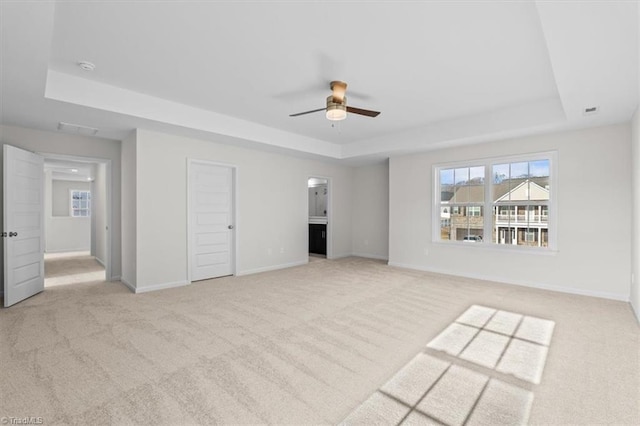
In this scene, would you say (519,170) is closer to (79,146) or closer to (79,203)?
(79,146)

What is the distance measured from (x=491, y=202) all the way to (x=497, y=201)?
0.09 meters

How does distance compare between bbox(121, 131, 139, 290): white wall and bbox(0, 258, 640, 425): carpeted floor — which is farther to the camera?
bbox(121, 131, 139, 290): white wall

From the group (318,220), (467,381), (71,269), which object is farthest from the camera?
(318,220)

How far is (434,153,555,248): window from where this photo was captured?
16.1ft

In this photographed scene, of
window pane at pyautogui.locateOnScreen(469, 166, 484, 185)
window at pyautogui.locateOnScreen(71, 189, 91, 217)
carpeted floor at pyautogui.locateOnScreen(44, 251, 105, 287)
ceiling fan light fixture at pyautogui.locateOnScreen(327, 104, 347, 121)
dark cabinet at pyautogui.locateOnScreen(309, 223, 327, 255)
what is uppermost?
ceiling fan light fixture at pyautogui.locateOnScreen(327, 104, 347, 121)

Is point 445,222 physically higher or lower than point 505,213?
lower

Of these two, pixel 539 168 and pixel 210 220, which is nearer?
pixel 539 168

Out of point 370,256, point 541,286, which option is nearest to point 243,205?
point 370,256

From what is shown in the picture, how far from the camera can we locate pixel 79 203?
32.4 feet

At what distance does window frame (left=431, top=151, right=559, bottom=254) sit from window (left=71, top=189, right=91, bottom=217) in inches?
416

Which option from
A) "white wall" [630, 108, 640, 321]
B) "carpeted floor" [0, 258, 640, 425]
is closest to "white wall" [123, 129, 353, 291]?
"carpeted floor" [0, 258, 640, 425]

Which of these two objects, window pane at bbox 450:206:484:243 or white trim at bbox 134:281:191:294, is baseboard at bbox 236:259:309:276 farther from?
window pane at bbox 450:206:484:243

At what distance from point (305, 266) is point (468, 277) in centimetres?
321

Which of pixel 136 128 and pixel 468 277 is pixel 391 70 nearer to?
pixel 136 128
